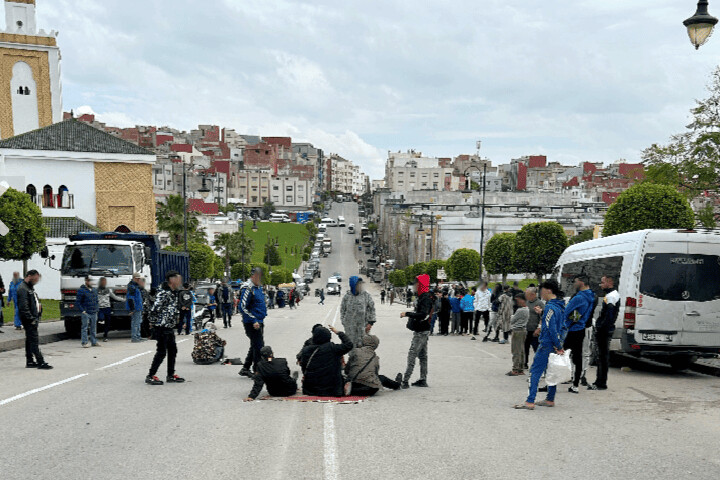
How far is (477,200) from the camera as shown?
4631 inches

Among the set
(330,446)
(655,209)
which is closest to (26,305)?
(330,446)

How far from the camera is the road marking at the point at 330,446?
18.0 ft

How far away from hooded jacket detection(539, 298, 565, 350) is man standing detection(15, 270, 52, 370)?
8.97 m

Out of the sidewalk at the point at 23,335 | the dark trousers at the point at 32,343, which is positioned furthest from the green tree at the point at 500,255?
the dark trousers at the point at 32,343

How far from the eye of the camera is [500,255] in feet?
183

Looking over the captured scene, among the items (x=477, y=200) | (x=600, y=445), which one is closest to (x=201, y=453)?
(x=600, y=445)

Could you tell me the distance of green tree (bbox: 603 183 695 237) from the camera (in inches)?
985

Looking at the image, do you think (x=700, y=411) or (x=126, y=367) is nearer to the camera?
(x=700, y=411)

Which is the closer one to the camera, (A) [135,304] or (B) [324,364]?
(B) [324,364]

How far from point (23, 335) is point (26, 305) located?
556 centimetres

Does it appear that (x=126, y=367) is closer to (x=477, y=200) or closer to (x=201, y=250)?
(x=201, y=250)

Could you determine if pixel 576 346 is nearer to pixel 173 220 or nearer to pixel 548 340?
pixel 548 340

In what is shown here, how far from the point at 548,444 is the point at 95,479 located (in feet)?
14.7

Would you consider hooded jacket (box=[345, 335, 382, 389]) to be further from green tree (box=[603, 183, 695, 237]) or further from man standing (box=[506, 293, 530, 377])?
green tree (box=[603, 183, 695, 237])
